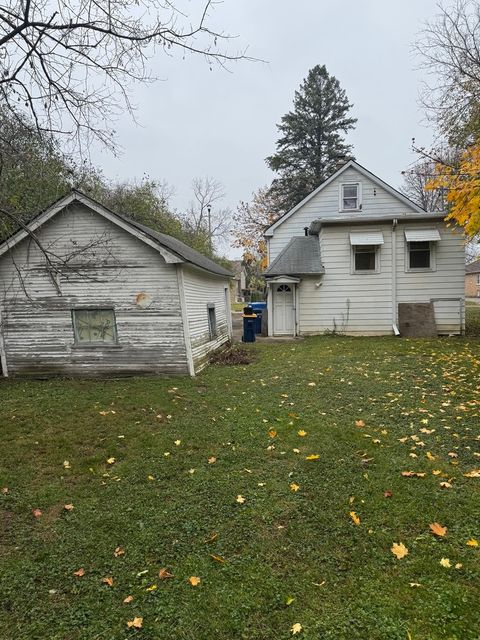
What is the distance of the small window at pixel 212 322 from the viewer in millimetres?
11583

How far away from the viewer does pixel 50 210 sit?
332 inches

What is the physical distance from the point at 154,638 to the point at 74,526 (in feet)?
5.19

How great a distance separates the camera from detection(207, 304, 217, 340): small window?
38.0 ft

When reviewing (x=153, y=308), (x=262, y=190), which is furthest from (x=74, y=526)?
(x=262, y=190)

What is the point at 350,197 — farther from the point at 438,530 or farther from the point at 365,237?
the point at 438,530

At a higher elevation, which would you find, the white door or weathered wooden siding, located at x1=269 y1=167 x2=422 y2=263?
weathered wooden siding, located at x1=269 y1=167 x2=422 y2=263

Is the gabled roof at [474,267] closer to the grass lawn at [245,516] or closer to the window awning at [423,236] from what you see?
the window awning at [423,236]

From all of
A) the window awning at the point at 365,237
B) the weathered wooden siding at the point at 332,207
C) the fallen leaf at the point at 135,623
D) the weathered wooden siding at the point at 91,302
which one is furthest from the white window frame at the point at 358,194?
the fallen leaf at the point at 135,623

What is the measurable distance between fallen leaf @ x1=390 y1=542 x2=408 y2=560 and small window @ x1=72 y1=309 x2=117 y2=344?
7.69m

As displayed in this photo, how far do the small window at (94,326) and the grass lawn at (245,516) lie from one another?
241 cm

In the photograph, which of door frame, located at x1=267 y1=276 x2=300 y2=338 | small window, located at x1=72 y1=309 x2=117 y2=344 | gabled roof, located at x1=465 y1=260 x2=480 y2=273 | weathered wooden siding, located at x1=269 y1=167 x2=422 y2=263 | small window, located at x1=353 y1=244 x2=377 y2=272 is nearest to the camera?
small window, located at x1=72 y1=309 x2=117 y2=344

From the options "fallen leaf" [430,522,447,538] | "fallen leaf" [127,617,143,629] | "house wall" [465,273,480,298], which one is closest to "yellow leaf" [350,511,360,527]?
"fallen leaf" [430,522,447,538]

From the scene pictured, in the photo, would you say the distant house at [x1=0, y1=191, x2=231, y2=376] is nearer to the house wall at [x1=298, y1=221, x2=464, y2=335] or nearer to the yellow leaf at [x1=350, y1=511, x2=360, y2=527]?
the yellow leaf at [x1=350, y1=511, x2=360, y2=527]

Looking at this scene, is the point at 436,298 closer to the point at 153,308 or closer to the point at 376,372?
the point at 376,372
